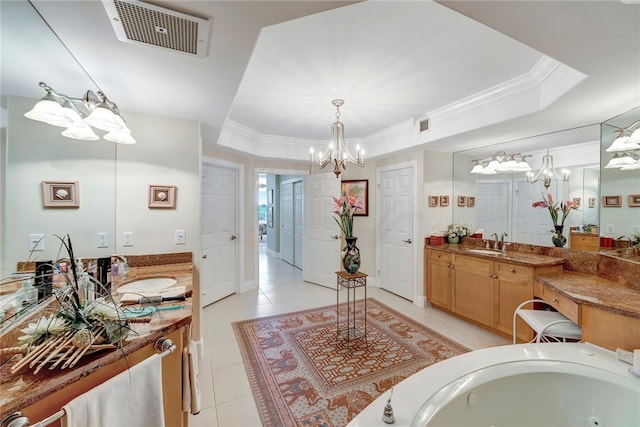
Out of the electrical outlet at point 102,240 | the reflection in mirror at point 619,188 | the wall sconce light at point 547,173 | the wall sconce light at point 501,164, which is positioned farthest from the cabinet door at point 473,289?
the electrical outlet at point 102,240

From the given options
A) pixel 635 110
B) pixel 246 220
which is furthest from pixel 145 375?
pixel 635 110

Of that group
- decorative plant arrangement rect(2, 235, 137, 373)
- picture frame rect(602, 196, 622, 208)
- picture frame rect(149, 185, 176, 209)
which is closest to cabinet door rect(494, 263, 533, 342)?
picture frame rect(602, 196, 622, 208)

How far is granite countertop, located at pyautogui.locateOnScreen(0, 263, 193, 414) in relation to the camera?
2.48ft

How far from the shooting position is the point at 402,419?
1.08 metres

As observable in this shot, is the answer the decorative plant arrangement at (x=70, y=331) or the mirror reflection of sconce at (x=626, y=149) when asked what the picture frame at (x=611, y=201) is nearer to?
the mirror reflection of sconce at (x=626, y=149)

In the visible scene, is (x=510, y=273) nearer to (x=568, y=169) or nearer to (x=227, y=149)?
(x=568, y=169)

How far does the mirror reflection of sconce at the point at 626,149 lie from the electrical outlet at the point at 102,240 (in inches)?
166

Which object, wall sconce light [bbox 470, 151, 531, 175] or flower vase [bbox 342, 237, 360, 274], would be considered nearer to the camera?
flower vase [bbox 342, 237, 360, 274]

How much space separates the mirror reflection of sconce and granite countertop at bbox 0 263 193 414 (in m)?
3.44

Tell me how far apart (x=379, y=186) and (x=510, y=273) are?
2272mm

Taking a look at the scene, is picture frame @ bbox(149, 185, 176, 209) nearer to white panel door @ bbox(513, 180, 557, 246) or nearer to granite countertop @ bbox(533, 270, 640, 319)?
granite countertop @ bbox(533, 270, 640, 319)

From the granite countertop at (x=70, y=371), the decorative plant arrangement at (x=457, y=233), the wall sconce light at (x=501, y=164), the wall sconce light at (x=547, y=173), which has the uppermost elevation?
the wall sconce light at (x=501, y=164)

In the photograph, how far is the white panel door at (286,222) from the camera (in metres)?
6.33

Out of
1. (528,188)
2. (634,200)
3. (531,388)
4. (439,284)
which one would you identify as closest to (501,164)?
(528,188)
